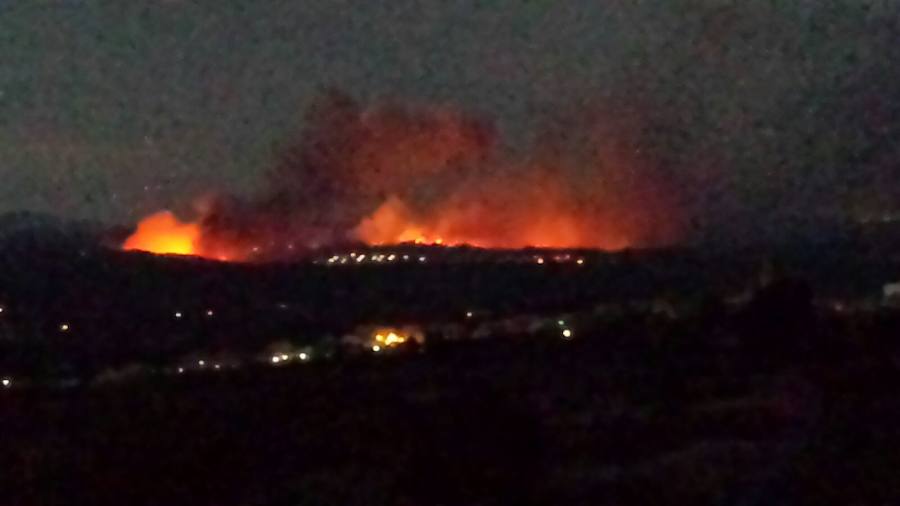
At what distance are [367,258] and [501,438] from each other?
74773mm

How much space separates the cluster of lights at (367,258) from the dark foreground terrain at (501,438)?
53.1 meters

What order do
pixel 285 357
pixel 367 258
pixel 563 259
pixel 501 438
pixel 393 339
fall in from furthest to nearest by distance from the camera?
pixel 367 258 < pixel 563 259 < pixel 393 339 < pixel 285 357 < pixel 501 438

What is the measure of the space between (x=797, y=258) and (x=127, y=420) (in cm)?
4136

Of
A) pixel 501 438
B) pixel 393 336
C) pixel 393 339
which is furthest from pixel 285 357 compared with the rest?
pixel 501 438

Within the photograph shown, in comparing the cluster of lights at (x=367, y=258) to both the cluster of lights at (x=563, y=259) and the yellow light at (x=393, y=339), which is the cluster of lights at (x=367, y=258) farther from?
the yellow light at (x=393, y=339)

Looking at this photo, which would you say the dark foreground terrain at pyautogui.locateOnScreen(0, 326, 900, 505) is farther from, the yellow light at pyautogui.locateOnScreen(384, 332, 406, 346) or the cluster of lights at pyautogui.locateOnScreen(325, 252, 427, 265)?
the cluster of lights at pyautogui.locateOnScreen(325, 252, 427, 265)

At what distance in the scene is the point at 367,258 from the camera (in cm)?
9600

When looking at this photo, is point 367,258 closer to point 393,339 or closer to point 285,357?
point 393,339

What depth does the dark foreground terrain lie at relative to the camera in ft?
60.7

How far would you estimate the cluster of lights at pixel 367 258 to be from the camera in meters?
92.5

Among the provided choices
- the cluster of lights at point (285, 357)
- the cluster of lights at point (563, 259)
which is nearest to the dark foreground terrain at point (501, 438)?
the cluster of lights at point (285, 357)

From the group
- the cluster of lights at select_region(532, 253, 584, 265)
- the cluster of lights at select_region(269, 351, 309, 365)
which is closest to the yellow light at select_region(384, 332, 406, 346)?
the cluster of lights at select_region(269, 351, 309, 365)

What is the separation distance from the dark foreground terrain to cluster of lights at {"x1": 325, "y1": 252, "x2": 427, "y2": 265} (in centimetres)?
5315

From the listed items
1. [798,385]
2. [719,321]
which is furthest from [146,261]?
[798,385]
